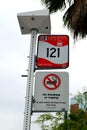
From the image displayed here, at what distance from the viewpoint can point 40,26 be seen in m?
6.41

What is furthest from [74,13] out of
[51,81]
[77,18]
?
[51,81]

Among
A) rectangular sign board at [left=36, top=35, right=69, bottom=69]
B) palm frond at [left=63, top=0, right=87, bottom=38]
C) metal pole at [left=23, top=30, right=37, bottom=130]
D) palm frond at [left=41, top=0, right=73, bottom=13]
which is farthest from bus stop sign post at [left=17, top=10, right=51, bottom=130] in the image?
palm frond at [left=41, top=0, right=73, bottom=13]

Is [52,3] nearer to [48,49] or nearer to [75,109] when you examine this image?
[48,49]

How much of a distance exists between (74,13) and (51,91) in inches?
281

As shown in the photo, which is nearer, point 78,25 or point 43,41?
point 43,41

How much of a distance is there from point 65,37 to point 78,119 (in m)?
17.2

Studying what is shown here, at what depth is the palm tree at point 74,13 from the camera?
12555mm

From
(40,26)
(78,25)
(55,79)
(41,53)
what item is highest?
(78,25)

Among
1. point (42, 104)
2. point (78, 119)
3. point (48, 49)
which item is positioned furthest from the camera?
point (78, 119)

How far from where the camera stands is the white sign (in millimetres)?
5805

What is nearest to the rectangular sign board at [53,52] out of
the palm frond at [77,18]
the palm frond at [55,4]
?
the palm frond at [77,18]

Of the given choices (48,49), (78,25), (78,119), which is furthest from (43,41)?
(78,119)

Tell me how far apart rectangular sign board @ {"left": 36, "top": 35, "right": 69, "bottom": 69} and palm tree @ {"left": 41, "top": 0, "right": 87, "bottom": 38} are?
20.9ft

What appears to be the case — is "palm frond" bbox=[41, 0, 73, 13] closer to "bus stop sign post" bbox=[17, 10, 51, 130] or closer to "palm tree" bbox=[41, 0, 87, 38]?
"palm tree" bbox=[41, 0, 87, 38]
